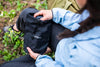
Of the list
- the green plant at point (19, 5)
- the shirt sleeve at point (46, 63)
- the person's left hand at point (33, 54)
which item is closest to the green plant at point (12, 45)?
the person's left hand at point (33, 54)

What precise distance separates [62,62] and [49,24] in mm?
389

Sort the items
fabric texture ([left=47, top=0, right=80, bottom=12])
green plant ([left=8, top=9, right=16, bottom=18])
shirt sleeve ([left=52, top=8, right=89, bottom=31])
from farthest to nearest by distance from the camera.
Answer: green plant ([left=8, top=9, right=16, bottom=18]), fabric texture ([left=47, top=0, right=80, bottom=12]), shirt sleeve ([left=52, top=8, right=89, bottom=31])

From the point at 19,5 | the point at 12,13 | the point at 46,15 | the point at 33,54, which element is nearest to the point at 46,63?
the point at 33,54

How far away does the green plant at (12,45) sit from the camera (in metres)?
1.65

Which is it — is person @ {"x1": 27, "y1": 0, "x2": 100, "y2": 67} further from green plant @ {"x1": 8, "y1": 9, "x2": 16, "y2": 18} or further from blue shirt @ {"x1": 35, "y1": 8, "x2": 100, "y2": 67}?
green plant @ {"x1": 8, "y1": 9, "x2": 16, "y2": 18}

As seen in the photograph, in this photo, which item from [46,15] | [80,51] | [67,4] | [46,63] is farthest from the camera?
[67,4]

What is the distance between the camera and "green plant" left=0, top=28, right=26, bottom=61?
1649mm

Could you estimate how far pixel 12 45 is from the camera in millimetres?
1738

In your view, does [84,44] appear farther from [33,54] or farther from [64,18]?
[33,54]

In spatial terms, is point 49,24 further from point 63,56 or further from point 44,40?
point 63,56

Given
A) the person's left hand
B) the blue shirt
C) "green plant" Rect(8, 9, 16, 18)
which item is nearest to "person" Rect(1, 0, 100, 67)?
the blue shirt

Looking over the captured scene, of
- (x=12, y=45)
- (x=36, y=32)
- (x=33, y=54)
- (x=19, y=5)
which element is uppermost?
(x=19, y=5)

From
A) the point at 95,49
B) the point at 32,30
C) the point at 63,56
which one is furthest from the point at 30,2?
the point at 95,49

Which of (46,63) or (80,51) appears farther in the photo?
(46,63)
